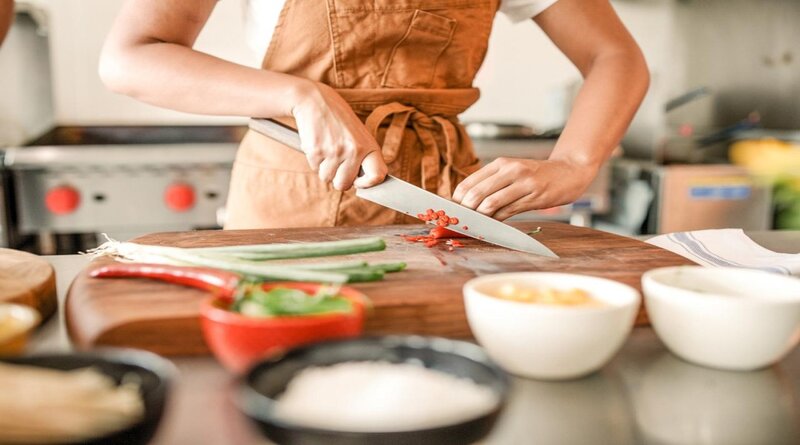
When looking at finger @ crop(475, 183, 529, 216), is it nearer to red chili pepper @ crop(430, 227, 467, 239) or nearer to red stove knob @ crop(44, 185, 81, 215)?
red chili pepper @ crop(430, 227, 467, 239)

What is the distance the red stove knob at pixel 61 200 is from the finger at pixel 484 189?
63.9 inches

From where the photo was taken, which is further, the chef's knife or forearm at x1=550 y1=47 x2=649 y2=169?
forearm at x1=550 y1=47 x2=649 y2=169

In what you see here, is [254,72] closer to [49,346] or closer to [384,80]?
[384,80]

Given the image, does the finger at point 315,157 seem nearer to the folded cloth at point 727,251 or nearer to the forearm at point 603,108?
the forearm at point 603,108

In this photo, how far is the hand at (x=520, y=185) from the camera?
1.34 m

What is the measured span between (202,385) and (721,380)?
558 millimetres

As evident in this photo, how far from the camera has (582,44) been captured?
1.72 meters

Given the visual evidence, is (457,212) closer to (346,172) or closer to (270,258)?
(346,172)

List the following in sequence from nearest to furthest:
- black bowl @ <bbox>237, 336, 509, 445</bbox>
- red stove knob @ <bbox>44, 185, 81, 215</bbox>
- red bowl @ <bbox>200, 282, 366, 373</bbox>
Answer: black bowl @ <bbox>237, 336, 509, 445</bbox>, red bowl @ <bbox>200, 282, 366, 373</bbox>, red stove knob @ <bbox>44, 185, 81, 215</bbox>

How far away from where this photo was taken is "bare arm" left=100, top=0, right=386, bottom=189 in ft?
4.16

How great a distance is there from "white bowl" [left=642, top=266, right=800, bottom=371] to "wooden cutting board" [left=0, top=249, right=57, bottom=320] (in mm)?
783

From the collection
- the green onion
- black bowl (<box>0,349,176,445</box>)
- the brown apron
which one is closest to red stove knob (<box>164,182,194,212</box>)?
the brown apron

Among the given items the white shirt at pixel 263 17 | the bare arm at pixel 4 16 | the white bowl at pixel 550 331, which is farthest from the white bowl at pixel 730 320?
the bare arm at pixel 4 16

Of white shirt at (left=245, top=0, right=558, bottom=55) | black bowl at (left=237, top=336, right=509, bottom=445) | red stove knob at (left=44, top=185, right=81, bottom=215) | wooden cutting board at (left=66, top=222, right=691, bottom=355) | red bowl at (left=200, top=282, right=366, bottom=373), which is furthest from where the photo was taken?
red stove knob at (left=44, top=185, right=81, bottom=215)
